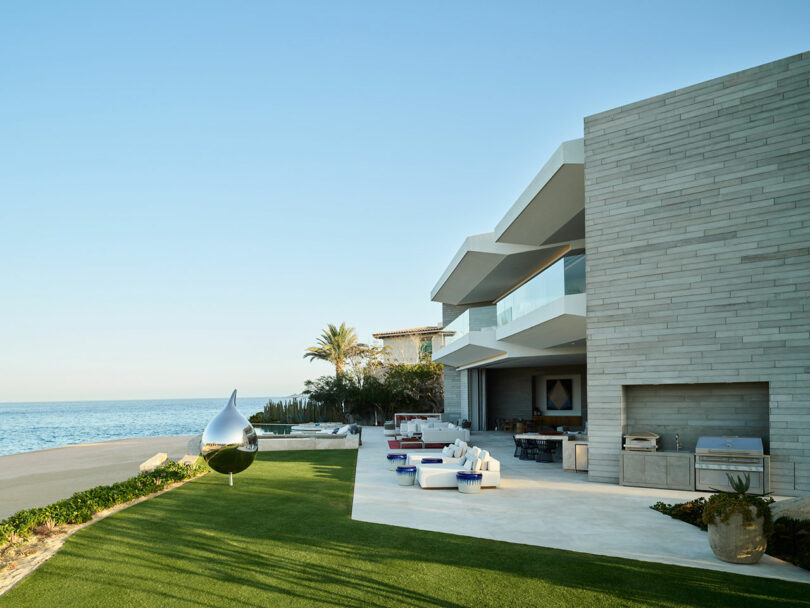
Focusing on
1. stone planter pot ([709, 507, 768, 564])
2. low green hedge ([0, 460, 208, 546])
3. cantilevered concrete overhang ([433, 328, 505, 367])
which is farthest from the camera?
cantilevered concrete overhang ([433, 328, 505, 367])

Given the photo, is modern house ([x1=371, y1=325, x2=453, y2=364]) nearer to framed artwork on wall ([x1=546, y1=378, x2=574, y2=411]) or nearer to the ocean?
the ocean

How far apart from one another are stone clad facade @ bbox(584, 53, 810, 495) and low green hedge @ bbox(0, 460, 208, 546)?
9723 mm

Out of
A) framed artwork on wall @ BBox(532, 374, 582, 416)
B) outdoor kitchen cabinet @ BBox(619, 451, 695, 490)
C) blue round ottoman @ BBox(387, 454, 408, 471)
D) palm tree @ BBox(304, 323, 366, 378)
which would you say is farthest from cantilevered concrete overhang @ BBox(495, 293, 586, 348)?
palm tree @ BBox(304, 323, 366, 378)

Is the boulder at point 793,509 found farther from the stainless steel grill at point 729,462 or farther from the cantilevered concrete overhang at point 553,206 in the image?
the cantilevered concrete overhang at point 553,206

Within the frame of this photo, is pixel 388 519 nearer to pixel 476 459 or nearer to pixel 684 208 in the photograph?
pixel 476 459

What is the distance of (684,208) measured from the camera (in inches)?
488

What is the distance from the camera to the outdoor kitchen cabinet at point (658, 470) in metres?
11.9

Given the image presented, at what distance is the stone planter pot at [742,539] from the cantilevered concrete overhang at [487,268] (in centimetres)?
1266

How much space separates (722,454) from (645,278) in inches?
156

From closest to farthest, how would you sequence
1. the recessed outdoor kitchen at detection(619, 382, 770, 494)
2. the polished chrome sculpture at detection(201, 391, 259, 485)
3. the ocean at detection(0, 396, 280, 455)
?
the polished chrome sculpture at detection(201, 391, 259, 485)
the recessed outdoor kitchen at detection(619, 382, 770, 494)
the ocean at detection(0, 396, 280, 455)

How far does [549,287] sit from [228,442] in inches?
369

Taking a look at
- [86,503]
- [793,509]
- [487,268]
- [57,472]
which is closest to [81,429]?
[57,472]

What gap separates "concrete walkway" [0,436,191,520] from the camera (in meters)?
13.4

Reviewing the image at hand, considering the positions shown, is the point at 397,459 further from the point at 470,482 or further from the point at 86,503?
the point at 86,503
